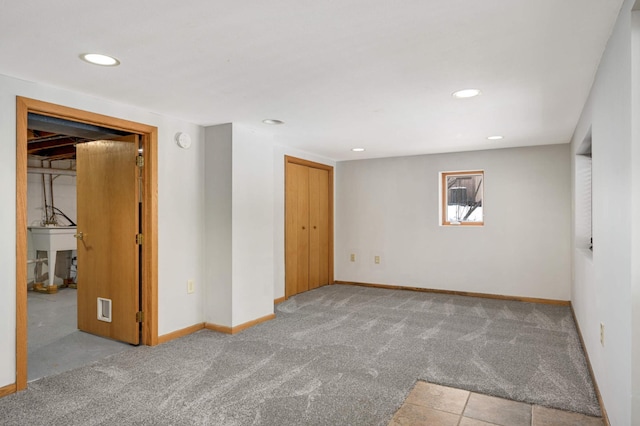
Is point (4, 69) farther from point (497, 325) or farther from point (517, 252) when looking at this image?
point (517, 252)

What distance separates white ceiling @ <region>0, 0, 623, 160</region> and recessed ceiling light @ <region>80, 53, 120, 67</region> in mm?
45

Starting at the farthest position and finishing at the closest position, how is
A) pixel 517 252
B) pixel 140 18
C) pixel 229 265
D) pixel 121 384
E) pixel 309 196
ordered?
pixel 309 196 → pixel 517 252 → pixel 229 265 → pixel 121 384 → pixel 140 18

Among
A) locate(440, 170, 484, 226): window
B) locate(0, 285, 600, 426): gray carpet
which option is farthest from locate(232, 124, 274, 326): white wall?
locate(440, 170, 484, 226): window

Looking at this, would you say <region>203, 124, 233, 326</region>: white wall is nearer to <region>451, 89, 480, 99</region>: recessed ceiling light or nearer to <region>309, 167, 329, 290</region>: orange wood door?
<region>451, 89, 480, 99</region>: recessed ceiling light

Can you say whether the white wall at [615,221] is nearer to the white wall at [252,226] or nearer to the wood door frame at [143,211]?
the white wall at [252,226]

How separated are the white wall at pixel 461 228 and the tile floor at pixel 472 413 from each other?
3.21 metres

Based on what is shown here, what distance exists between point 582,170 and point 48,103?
4.52 m

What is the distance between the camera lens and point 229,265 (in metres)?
3.89

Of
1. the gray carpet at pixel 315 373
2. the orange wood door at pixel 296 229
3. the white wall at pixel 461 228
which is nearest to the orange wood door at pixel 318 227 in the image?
the orange wood door at pixel 296 229

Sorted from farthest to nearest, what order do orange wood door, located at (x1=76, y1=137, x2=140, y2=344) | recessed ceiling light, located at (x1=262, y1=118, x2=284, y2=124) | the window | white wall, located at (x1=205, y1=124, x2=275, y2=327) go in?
1. the window
2. white wall, located at (x1=205, y1=124, x2=275, y2=327)
3. recessed ceiling light, located at (x1=262, y1=118, x2=284, y2=124)
4. orange wood door, located at (x1=76, y1=137, x2=140, y2=344)

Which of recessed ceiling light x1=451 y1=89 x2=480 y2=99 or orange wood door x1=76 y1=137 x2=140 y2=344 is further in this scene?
orange wood door x1=76 y1=137 x2=140 y2=344

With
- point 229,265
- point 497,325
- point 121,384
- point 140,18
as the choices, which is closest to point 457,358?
point 497,325

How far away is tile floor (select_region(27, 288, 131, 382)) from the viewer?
10.1 ft

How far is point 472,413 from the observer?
91.6 inches
